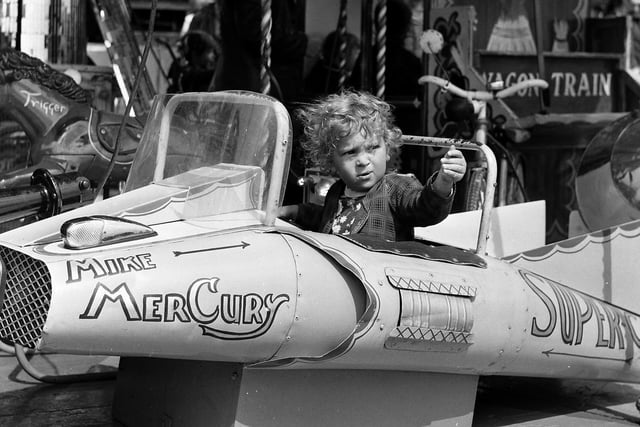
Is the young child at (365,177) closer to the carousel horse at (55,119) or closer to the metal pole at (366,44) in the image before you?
the carousel horse at (55,119)

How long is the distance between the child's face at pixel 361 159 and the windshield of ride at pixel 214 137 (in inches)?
17.6

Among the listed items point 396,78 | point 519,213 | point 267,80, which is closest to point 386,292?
point 519,213

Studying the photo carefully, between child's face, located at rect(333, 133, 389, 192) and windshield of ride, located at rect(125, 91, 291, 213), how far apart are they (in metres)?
0.45

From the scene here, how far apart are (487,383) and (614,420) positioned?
0.72 meters

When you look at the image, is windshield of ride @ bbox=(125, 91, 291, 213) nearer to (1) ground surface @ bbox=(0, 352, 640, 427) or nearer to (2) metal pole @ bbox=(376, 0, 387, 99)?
(1) ground surface @ bbox=(0, 352, 640, 427)

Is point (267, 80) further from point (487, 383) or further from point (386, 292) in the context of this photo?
point (386, 292)

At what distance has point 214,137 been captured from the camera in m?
4.01

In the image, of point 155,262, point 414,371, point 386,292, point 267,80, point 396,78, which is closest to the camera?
point 155,262

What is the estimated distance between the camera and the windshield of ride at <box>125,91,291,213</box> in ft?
12.2

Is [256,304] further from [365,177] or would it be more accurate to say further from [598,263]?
[598,263]

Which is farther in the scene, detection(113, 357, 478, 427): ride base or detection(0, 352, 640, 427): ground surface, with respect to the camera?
detection(0, 352, 640, 427): ground surface

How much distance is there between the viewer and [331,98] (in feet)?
14.2

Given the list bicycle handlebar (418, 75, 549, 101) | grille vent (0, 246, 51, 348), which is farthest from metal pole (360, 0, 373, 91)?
grille vent (0, 246, 51, 348)

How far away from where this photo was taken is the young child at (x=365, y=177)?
410 cm
